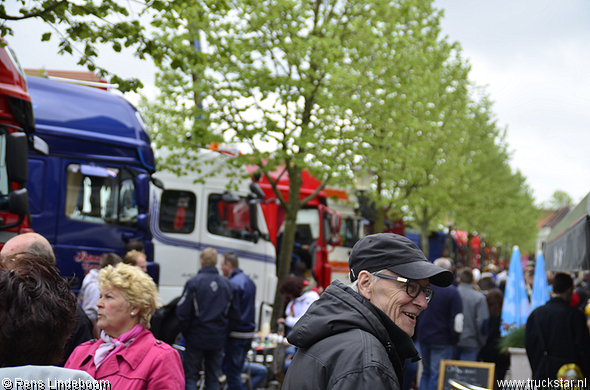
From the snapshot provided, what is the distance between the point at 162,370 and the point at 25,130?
4633mm

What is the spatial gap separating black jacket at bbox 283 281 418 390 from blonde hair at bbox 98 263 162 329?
160 centimetres

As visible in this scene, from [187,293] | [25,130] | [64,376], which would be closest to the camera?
[64,376]

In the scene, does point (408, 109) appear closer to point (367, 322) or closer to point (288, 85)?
point (288, 85)

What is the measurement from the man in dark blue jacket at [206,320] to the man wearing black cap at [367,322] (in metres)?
5.32

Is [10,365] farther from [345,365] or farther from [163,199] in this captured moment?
[163,199]

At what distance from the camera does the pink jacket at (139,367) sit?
306cm

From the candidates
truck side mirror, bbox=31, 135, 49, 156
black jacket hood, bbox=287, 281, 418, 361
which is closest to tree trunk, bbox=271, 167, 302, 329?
truck side mirror, bbox=31, 135, 49, 156

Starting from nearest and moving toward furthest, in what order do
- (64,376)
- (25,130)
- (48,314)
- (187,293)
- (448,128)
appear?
(64,376)
(48,314)
(25,130)
(187,293)
(448,128)

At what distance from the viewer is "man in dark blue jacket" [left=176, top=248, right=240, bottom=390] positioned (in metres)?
7.42

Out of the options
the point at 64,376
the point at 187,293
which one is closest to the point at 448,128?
the point at 187,293

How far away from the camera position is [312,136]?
1160cm

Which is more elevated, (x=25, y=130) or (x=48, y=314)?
(x=25, y=130)

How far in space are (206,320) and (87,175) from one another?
117 inches

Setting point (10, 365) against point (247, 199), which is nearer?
point (10, 365)
